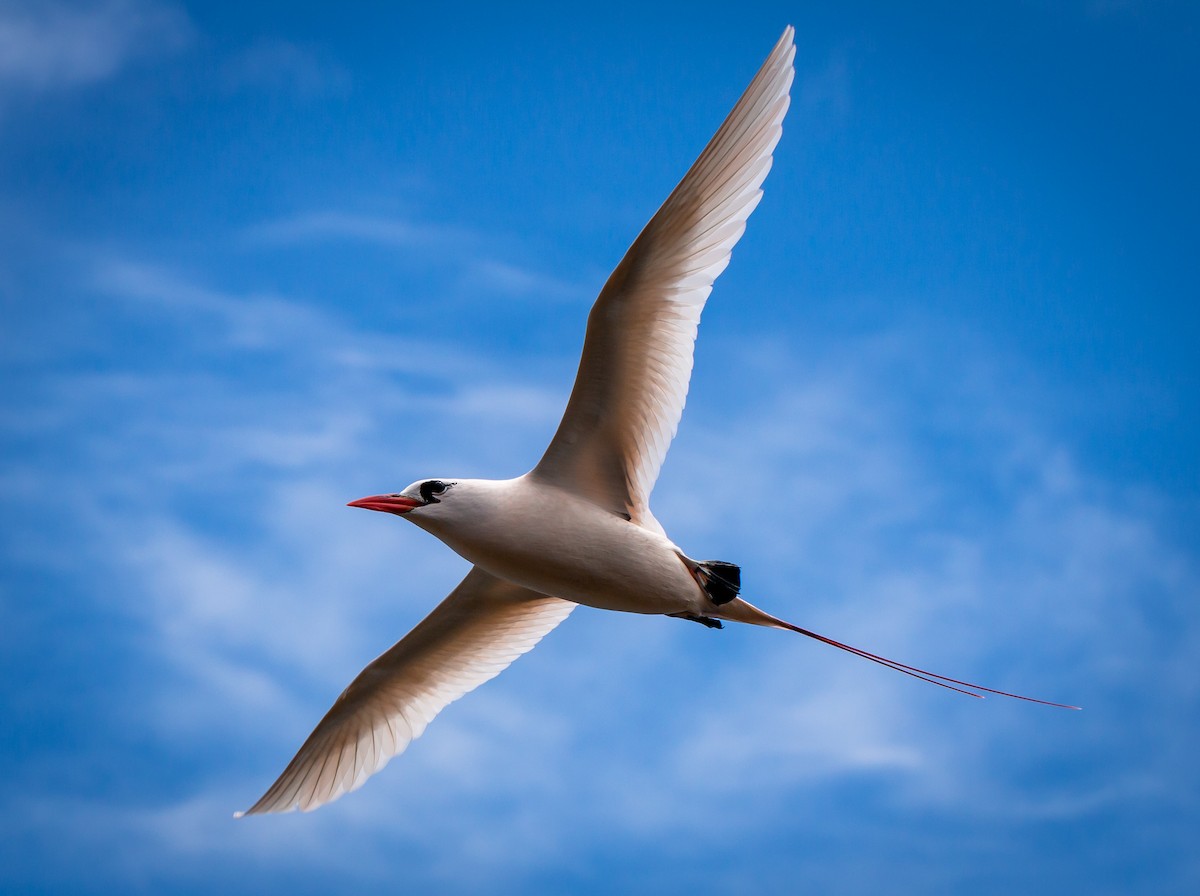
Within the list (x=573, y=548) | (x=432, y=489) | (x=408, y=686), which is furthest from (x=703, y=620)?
(x=408, y=686)

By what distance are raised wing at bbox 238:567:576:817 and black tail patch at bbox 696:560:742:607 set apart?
6.42ft

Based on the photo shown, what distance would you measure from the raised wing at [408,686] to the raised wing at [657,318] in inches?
70.8

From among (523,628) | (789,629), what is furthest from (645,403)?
(523,628)

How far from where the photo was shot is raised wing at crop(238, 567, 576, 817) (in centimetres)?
1082

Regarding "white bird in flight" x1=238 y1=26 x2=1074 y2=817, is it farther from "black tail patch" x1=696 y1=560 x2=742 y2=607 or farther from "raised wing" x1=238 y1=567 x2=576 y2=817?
"raised wing" x1=238 y1=567 x2=576 y2=817

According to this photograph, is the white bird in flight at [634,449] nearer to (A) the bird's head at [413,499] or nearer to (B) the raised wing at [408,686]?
(A) the bird's head at [413,499]

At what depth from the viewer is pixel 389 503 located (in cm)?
923

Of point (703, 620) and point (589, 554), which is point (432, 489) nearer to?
point (589, 554)

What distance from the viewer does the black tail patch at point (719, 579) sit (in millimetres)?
9148

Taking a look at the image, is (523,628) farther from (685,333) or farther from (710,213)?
(710,213)

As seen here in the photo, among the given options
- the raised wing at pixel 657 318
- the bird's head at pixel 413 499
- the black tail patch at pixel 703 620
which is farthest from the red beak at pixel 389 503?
the black tail patch at pixel 703 620

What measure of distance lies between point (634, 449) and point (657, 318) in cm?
101

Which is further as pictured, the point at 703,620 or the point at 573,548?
the point at 703,620

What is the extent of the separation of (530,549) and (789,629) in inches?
75.4
